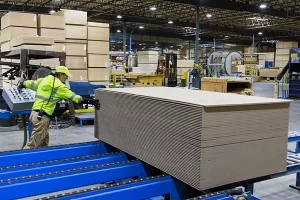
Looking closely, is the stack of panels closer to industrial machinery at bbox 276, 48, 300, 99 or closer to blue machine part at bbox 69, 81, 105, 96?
blue machine part at bbox 69, 81, 105, 96

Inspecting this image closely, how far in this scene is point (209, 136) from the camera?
2.03 metres

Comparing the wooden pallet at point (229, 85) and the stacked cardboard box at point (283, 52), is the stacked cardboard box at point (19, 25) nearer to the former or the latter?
the wooden pallet at point (229, 85)

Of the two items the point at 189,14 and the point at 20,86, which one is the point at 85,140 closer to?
the point at 20,86

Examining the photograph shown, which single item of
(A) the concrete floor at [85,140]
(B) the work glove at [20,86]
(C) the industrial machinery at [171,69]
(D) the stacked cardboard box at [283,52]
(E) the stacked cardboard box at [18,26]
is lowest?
(A) the concrete floor at [85,140]

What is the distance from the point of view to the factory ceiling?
18688 millimetres

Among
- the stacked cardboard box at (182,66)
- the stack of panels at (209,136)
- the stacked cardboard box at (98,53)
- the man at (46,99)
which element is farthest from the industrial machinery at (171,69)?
the stack of panels at (209,136)

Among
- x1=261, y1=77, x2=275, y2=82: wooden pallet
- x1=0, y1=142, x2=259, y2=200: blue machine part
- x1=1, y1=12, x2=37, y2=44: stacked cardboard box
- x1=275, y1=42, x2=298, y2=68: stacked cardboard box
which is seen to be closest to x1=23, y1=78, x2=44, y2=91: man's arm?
x1=0, y1=142, x2=259, y2=200: blue machine part

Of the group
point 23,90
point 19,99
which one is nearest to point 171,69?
point 23,90

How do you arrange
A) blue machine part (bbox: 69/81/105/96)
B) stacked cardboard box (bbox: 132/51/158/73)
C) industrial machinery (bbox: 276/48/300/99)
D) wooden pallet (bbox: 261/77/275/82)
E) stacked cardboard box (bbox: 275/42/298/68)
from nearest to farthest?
blue machine part (bbox: 69/81/105/96) < industrial machinery (bbox: 276/48/300/99) < stacked cardboard box (bbox: 132/51/158/73) < stacked cardboard box (bbox: 275/42/298/68) < wooden pallet (bbox: 261/77/275/82)

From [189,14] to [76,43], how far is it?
1568 centimetres

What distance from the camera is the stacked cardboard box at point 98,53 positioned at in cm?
1023

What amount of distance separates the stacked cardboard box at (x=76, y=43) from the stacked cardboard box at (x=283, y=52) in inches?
922

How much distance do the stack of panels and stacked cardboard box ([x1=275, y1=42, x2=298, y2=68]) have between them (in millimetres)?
28835

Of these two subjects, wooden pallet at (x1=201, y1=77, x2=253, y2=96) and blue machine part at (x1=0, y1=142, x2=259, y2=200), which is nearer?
blue machine part at (x1=0, y1=142, x2=259, y2=200)
